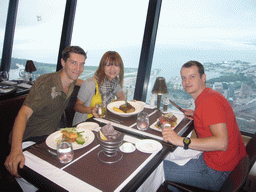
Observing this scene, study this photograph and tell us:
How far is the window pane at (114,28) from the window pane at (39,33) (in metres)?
0.51

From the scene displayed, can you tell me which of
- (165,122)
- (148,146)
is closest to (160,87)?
(165,122)

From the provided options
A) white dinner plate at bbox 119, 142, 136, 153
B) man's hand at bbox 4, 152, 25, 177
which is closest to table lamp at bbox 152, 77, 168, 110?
white dinner plate at bbox 119, 142, 136, 153

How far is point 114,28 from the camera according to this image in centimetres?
307

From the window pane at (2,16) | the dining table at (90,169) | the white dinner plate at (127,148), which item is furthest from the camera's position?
the window pane at (2,16)

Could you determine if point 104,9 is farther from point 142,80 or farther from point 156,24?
point 142,80

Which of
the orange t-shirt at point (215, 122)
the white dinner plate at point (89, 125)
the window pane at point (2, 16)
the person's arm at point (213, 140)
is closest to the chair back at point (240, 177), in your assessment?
the person's arm at point (213, 140)

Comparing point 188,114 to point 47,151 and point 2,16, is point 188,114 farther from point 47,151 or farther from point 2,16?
point 2,16

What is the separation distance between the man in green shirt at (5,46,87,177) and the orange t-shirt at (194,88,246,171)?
1249 mm

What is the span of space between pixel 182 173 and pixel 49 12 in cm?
383

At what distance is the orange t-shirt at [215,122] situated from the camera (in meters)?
1.26

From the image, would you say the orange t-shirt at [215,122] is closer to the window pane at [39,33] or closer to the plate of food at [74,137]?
Answer: the plate of food at [74,137]

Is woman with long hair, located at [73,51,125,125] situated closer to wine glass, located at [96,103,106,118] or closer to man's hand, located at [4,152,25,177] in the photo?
wine glass, located at [96,103,106,118]

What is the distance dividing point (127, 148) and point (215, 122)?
26.1 inches

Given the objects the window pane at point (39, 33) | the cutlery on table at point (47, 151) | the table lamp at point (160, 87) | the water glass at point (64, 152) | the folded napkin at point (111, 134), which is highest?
the window pane at point (39, 33)
